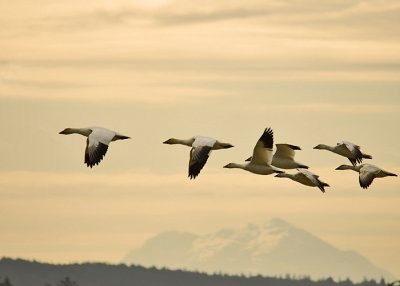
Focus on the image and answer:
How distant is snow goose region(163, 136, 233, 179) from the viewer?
73188 millimetres

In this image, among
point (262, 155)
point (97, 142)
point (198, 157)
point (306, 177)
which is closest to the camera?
point (97, 142)

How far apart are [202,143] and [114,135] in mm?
3697

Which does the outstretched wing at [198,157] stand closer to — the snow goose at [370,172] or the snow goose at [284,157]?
the snow goose at [284,157]

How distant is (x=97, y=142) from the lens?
73875mm

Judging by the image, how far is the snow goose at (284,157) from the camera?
80.6 meters

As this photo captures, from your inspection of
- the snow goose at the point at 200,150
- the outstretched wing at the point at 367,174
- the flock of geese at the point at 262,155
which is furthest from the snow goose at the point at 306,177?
the snow goose at the point at 200,150

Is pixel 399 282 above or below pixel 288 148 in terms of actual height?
below

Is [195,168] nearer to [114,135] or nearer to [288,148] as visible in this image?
[114,135]

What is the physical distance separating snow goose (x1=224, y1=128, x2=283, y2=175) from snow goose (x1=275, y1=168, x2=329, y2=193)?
181 centimetres

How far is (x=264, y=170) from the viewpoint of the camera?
252 ft

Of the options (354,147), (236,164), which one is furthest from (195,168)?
(354,147)

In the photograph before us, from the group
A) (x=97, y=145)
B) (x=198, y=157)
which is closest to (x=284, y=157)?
(x=198, y=157)

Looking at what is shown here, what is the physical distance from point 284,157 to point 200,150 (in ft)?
25.8

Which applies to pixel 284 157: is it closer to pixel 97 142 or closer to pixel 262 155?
pixel 262 155
